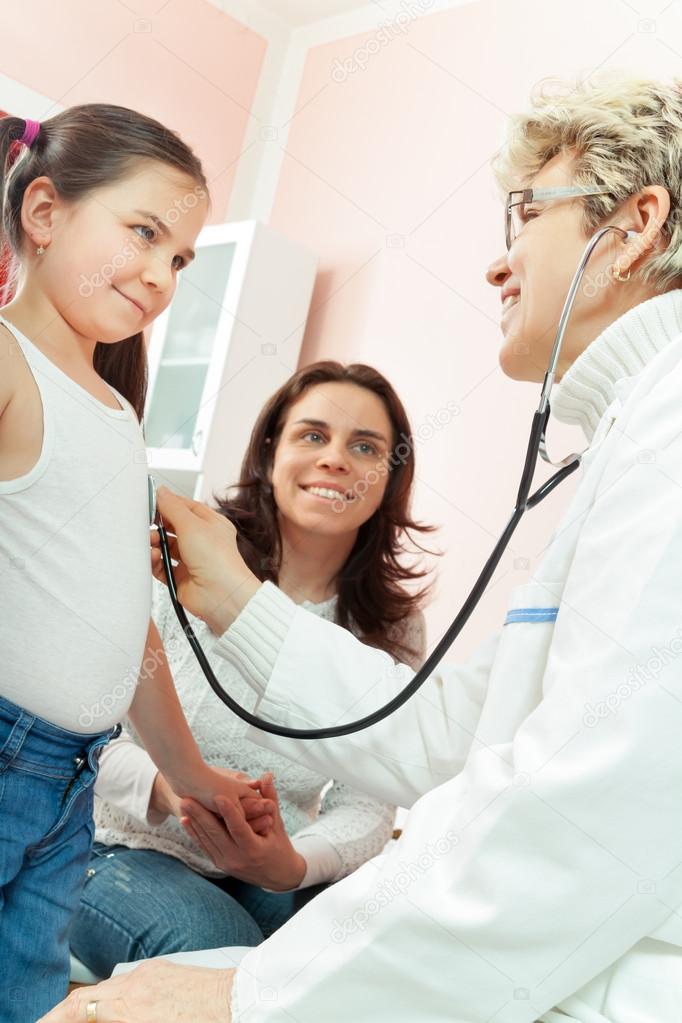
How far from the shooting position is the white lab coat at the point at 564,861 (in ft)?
2.16

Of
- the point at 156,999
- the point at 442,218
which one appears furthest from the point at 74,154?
the point at 442,218

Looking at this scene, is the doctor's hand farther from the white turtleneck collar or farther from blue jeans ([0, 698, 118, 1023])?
the white turtleneck collar

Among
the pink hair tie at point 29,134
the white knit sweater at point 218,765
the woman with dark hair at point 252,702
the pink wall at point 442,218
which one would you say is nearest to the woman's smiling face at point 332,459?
the woman with dark hair at point 252,702

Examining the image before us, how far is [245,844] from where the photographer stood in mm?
1187

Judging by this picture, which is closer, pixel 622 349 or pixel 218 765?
pixel 622 349

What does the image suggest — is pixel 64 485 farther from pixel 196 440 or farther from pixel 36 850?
pixel 196 440

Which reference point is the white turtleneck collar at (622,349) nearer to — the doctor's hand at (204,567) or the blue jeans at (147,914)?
the doctor's hand at (204,567)

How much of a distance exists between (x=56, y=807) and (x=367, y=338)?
7.14ft

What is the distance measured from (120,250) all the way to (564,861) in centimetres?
60

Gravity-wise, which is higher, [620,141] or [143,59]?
[143,59]

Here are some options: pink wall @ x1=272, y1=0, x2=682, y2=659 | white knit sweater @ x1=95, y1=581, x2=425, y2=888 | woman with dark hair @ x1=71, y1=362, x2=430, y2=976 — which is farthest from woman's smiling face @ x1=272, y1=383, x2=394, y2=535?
pink wall @ x1=272, y1=0, x2=682, y2=659

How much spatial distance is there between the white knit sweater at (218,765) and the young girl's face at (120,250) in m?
0.56

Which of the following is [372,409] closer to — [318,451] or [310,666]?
[318,451]

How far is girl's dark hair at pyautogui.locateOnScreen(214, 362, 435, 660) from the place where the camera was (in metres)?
1.70
